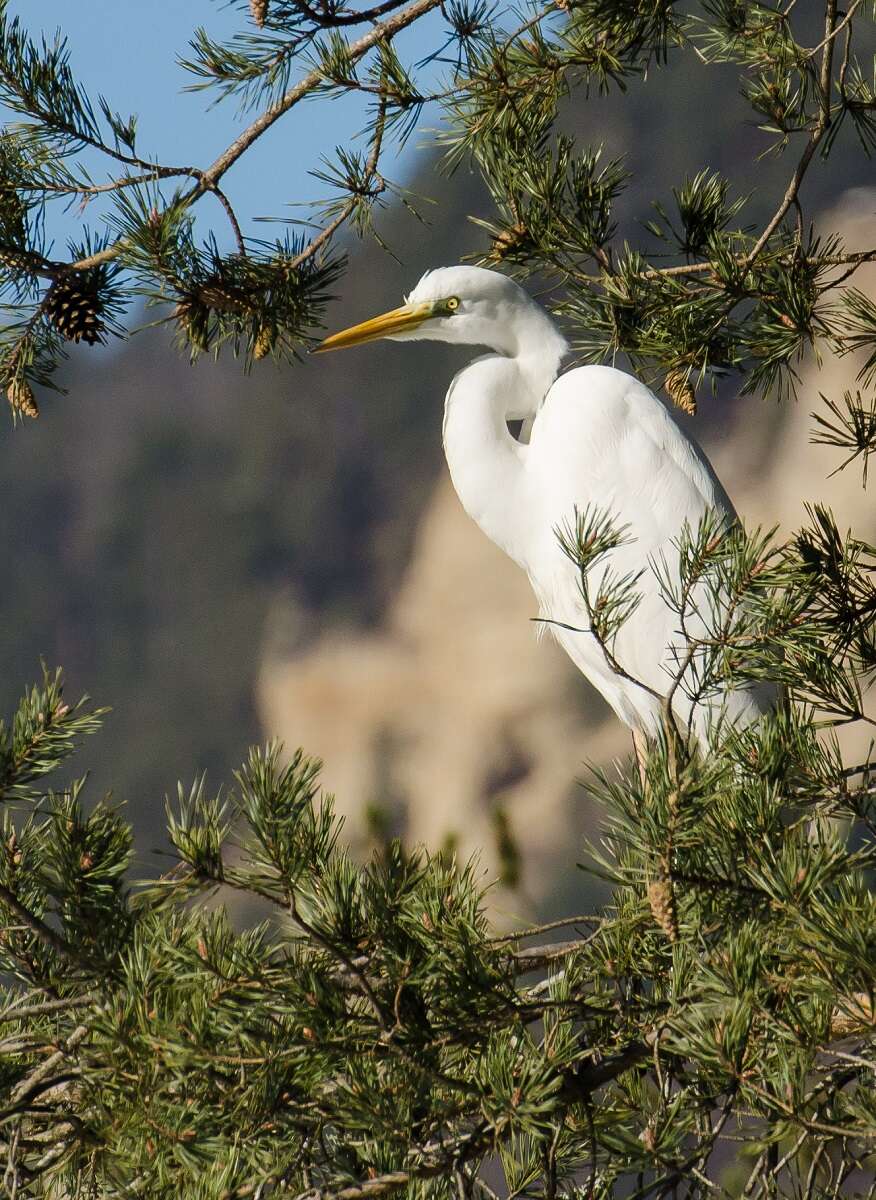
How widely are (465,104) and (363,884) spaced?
0.68 meters

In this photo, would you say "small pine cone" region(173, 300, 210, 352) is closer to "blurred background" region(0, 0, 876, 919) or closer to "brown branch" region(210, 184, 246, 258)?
"brown branch" region(210, 184, 246, 258)

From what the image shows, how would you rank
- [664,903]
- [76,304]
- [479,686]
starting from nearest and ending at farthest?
[664,903] < [76,304] < [479,686]

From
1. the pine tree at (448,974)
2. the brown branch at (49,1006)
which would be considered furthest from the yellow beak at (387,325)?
the brown branch at (49,1006)

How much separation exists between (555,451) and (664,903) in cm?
92

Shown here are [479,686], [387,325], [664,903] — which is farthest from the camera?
[479,686]

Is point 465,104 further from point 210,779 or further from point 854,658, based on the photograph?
point 210,779

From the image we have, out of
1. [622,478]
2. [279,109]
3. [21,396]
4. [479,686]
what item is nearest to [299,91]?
[279,109]

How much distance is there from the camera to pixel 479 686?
358 cm

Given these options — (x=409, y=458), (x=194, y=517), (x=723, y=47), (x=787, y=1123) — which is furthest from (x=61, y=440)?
(x=787, y=1123)

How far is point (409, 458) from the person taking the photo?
380cm

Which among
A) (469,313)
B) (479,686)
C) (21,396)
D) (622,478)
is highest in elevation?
(21,396)

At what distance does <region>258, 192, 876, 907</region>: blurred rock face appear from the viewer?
11.5ft

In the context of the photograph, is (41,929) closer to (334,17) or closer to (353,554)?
(334,17)

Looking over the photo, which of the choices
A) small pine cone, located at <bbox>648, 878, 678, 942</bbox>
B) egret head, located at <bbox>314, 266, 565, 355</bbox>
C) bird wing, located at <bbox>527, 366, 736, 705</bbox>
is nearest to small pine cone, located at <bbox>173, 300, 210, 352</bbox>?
egret head, located at <bbox>314, 266, 565, 355</bbox>
